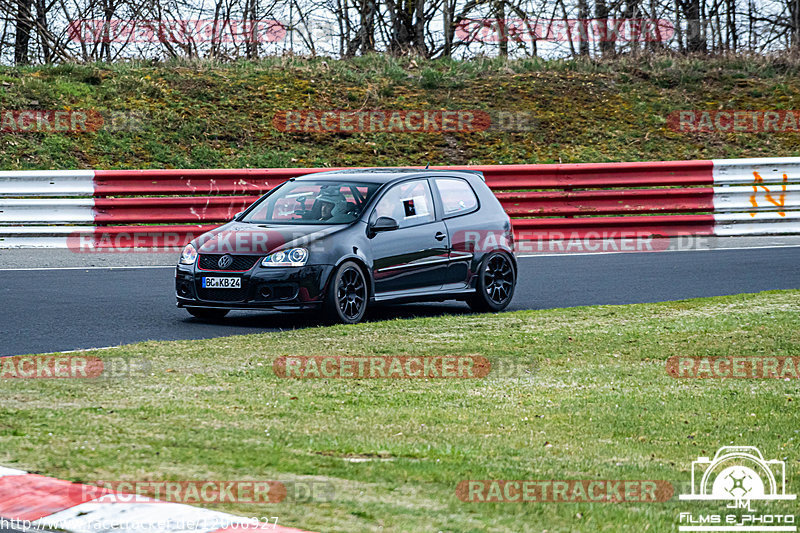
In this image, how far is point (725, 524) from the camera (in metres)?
4.76

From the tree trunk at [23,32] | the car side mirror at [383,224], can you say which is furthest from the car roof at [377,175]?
the tree trunk at [23,32]

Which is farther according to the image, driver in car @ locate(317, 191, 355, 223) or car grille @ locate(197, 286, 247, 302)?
driver in car @ locate(317, 191, 355, 223)

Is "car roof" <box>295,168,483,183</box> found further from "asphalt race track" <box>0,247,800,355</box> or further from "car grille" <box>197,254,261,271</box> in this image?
"car grille" <box>197,254,261,271</box>

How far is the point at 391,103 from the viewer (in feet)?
84.1

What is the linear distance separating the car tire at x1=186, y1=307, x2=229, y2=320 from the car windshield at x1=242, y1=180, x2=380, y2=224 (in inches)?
40.4

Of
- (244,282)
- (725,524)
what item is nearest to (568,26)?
(244,282)

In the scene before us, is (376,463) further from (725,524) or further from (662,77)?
(662,77)

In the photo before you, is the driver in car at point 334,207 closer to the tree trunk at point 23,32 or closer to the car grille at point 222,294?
the car grille at point 222,294

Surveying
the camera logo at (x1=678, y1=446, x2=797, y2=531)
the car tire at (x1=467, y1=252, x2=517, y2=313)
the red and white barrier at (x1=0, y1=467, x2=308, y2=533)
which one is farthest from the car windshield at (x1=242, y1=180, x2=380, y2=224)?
the red and white barrier at (x1=0, y1=467, x2=308, y2=533)

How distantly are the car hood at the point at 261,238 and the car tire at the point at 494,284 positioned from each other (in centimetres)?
177

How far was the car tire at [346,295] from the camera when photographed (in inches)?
439

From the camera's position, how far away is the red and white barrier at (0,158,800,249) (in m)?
17.4

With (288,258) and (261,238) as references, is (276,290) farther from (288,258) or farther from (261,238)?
(261,238)

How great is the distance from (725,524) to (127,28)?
26.8m
